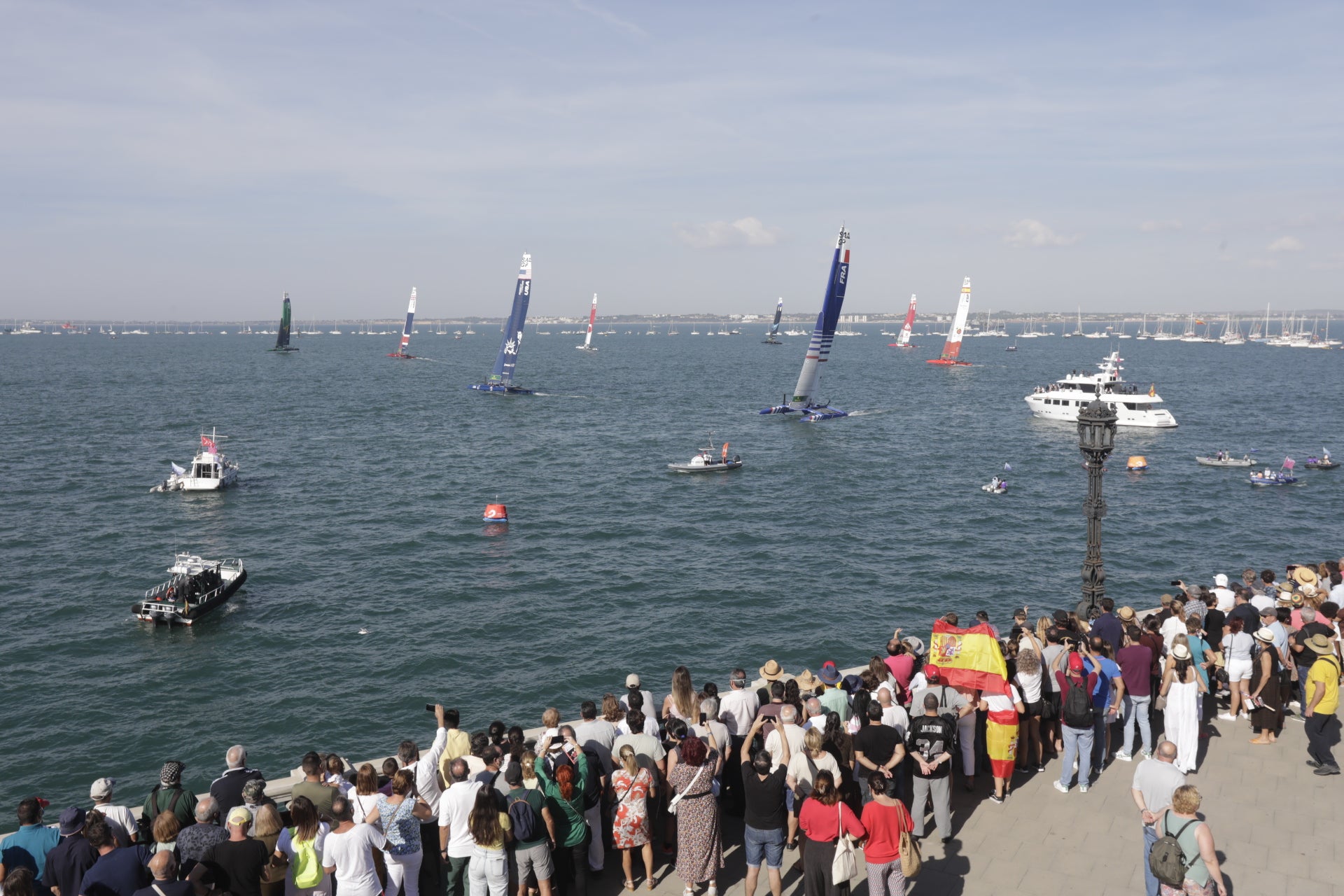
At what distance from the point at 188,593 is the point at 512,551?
1257 cm

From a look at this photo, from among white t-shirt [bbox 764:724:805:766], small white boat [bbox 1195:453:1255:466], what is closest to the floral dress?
white t-shirt [bbox 764:724:805:766]

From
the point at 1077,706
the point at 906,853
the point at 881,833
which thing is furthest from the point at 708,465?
the point at 881,833

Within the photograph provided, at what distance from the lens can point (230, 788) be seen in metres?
8.43

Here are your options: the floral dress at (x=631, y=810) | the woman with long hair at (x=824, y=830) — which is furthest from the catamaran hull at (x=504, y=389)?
the woman with long hair at (x=824, y=830)

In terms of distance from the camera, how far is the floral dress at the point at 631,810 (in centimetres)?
883

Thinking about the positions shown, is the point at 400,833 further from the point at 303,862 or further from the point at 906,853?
the point at 906,853

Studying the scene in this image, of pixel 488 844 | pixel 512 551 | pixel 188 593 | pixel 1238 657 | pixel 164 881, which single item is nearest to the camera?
pixel 164 881

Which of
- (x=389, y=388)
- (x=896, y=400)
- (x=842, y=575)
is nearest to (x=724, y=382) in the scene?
(x=896, y=400)

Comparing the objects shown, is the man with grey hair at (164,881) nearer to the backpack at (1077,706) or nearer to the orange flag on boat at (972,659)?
the orange flag on boat at (972,659)

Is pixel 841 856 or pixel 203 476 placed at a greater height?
pixel 841 856

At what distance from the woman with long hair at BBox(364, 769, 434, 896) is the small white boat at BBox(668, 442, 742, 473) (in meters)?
44.7

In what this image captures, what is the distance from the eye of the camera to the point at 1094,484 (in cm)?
1570

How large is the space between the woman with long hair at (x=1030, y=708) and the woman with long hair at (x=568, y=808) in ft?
17.9

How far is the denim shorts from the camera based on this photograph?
28.0ft
